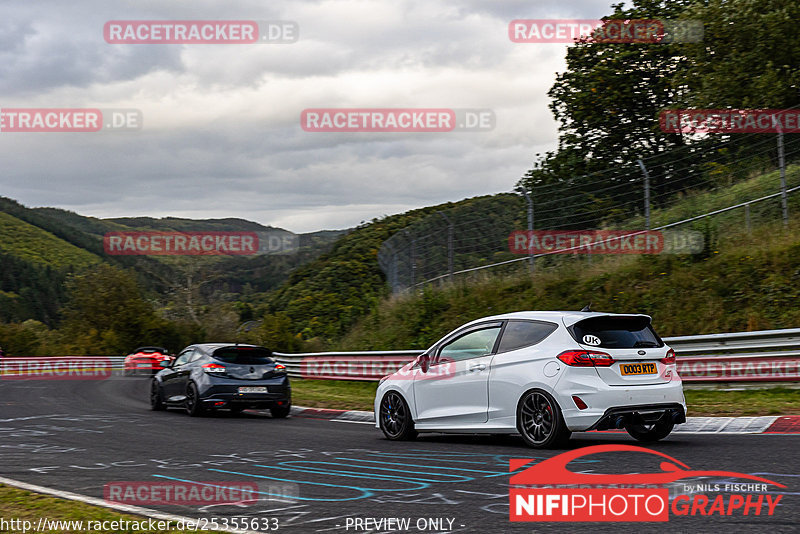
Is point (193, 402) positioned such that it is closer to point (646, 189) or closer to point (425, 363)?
point (425, 363)

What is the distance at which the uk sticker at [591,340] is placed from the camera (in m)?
9.88

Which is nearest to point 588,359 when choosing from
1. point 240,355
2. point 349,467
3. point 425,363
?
point 425,363

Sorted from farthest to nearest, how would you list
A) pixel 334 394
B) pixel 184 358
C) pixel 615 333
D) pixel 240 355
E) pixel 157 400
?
1. pixel 334 394
2. pixel 157 400
3. pixel 184 358
4. pixel 240 355
5. pixel 615 333

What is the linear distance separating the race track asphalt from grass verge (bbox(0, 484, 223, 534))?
1.61 feet

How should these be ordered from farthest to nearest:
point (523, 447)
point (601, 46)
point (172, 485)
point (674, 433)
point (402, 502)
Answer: point (601, 46), point (674, 433), point (523, 447), point (172, 485), point (402, 502)

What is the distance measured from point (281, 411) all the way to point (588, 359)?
9284mm

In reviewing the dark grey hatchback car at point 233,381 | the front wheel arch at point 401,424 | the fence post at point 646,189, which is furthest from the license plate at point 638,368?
the fence post at point 646,189

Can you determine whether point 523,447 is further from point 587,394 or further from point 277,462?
point 277,462

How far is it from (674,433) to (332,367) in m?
18.3

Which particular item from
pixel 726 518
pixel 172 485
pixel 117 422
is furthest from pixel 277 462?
pixel 117 422

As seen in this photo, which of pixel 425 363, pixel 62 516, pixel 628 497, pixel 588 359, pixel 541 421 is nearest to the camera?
pixel 62 516

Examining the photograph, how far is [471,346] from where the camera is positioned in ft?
36.4

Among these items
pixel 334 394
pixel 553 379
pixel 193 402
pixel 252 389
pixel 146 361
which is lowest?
pixel 334 394

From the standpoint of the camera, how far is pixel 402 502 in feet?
22.1
